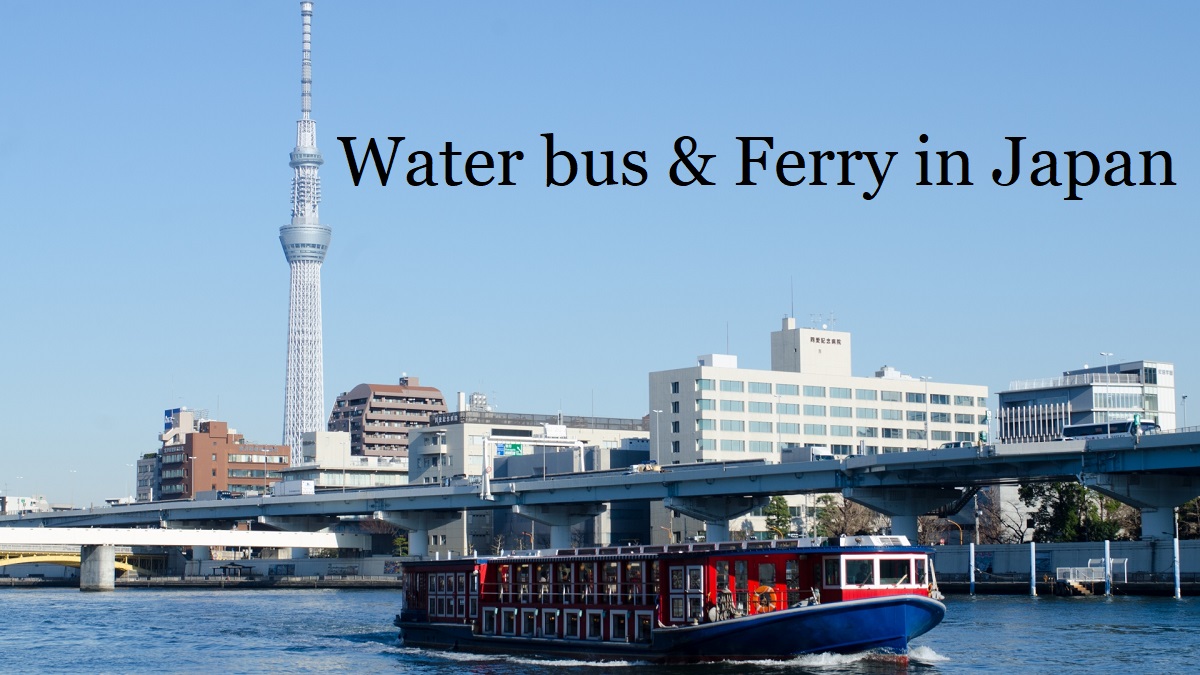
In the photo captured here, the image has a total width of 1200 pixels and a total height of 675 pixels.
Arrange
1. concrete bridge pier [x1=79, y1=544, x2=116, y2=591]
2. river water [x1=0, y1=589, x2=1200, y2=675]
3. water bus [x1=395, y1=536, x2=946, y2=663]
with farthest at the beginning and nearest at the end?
concrete bridge pier [x1=79, y1=544, x2=116, y2=591], river water [x1=0, y1=589, x2=1200, y2=675], water bus [x1=395, y1=536, x2=946, y2=663]

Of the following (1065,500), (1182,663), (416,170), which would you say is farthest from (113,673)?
(1065,500)

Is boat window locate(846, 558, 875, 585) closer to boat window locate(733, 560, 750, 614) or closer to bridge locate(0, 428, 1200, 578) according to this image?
boat window locate(733, 560, 750, 614)

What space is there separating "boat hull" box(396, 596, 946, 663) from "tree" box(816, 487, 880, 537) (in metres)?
92.9

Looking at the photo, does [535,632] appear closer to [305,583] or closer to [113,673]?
[113,673]

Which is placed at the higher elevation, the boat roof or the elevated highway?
the elevated highway

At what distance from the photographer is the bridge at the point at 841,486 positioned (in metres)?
108

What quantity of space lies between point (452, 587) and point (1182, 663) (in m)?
30.4

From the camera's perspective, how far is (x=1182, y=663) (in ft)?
189

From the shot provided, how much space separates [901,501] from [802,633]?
7248 centimetres

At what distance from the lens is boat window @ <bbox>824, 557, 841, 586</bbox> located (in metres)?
54.6

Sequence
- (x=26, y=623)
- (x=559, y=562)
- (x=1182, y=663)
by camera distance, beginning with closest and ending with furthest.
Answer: (x=1182, y=663) → (x=559, y=562) → (x=26, y=623)

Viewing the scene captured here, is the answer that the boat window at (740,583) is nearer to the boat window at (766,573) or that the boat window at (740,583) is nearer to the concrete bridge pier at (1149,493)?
the boat window at (766,573)

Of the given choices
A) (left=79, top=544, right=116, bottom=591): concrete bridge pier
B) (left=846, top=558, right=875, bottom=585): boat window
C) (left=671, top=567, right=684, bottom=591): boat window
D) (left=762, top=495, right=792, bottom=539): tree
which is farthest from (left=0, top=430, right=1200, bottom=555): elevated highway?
(left=671, top=567, right=684, bottom=591): boat window

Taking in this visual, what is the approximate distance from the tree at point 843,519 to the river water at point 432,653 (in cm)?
4737
